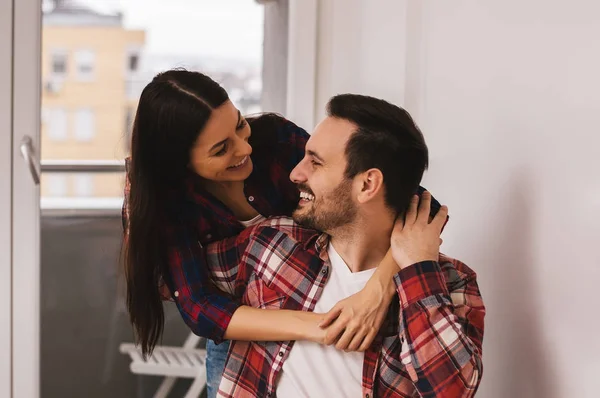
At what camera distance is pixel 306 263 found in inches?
55.1

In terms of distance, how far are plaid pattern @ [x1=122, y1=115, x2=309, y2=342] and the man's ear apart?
0.29 meters

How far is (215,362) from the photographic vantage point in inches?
66.2

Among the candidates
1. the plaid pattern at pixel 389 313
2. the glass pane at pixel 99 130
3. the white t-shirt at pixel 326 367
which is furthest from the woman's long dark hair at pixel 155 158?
the glass pane at pixel 99 130

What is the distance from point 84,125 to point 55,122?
0.09 metres

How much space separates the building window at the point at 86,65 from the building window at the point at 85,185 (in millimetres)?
317

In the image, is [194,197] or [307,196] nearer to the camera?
[307,196]

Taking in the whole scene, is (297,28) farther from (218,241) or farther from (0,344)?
(0,344)

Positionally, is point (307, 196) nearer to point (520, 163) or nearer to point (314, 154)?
point (314, 154)

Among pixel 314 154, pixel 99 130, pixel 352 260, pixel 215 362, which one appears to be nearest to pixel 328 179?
pixel 314 154

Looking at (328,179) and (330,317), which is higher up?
(328,179)

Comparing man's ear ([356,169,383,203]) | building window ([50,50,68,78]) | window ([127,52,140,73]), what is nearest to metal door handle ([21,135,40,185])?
building window ([50,50,68,78])

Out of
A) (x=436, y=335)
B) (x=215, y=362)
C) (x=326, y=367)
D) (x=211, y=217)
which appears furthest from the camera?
(x=215, y=362)

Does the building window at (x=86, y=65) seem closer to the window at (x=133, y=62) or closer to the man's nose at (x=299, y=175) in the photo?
the window at (x=133, y=62)

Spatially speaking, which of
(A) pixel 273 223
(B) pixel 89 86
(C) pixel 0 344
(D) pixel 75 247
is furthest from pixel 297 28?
(C) pixel 0 344
